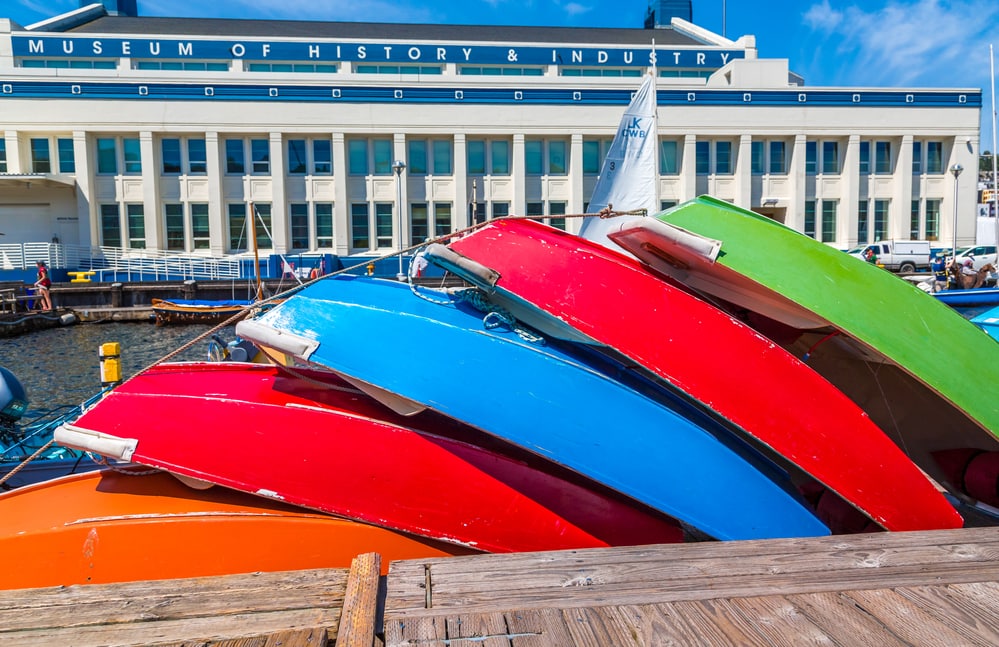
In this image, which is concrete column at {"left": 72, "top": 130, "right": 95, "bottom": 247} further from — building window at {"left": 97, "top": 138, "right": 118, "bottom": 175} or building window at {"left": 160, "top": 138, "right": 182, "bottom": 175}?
building window at {"left": 160, "top": 138, "right": 182, "bottom": 175}

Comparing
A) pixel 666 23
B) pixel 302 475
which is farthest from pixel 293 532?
pixel 666 23

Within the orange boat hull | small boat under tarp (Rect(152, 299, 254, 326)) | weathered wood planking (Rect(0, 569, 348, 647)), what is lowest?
small boat under tarp (Rect(152, 299, 254, 326))

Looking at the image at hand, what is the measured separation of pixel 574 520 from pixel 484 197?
→ 30.7 metres

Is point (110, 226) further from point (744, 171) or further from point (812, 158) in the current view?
point (812, 158)

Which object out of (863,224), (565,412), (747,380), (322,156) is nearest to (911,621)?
(747,380)

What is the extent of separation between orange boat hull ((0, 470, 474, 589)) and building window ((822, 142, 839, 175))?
36.6 metres

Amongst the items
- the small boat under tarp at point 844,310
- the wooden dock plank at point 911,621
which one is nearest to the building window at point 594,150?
the small boat under tarp at point 844,310

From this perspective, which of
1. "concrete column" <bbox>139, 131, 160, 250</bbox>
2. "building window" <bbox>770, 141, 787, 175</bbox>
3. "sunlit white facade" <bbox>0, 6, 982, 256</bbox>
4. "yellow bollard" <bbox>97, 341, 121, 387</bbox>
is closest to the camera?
"yellow bollard" <bbox>97, 341, 121, 387</bbox>

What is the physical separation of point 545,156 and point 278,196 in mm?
13519

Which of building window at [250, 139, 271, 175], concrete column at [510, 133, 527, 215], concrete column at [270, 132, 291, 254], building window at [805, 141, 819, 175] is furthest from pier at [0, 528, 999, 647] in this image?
building window at [805, 141, 819, 175]

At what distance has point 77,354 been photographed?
1504cm

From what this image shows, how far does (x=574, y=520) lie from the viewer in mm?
2846

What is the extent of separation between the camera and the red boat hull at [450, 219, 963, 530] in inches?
106

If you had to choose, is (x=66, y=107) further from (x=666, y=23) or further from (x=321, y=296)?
(x=666, y=23)
